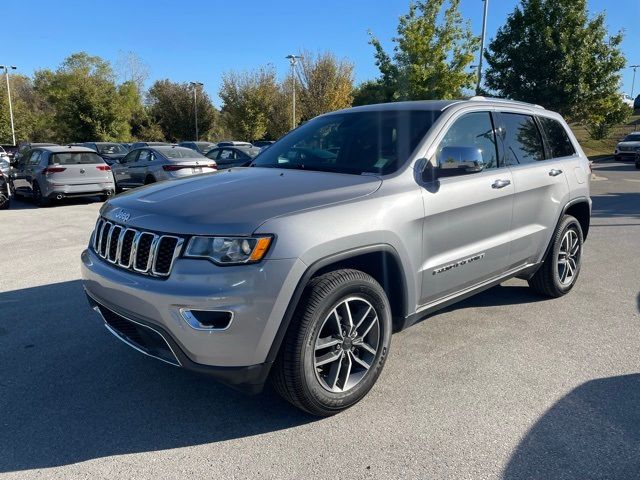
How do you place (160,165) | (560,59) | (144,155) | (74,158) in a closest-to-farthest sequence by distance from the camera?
(74,158)
(160,165)
(144,155)
(560,59)

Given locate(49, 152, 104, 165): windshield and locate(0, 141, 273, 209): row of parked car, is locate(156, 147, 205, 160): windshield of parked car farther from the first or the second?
locate(49, 152, 104, 165): windshield

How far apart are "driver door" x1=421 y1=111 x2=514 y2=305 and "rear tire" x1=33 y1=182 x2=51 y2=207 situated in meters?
11.4

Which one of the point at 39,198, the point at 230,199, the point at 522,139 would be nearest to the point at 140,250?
the point at 230,199

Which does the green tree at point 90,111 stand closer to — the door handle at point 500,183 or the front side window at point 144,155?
the front side window at point 144,155

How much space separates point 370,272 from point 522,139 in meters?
2.21

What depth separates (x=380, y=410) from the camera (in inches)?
120

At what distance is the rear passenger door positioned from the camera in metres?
4.16

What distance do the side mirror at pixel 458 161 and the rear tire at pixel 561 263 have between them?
1868 millimetres

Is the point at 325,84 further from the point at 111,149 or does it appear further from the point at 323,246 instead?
the point at 323,246

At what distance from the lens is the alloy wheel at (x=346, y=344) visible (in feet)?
Result: 9.48

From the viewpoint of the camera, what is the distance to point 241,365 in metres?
2.56

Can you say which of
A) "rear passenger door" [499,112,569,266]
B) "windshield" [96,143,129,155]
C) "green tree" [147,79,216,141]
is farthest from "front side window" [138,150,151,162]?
"green tree" [147,79,216,141]

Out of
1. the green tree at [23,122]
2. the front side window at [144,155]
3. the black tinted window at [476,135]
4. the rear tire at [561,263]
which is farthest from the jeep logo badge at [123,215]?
the green tree at [23,122]

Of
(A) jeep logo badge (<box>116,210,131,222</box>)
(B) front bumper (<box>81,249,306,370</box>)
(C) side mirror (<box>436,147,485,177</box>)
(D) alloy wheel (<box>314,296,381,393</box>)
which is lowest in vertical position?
(D) alloy wheel (<box>314,296,381,393</box>)
